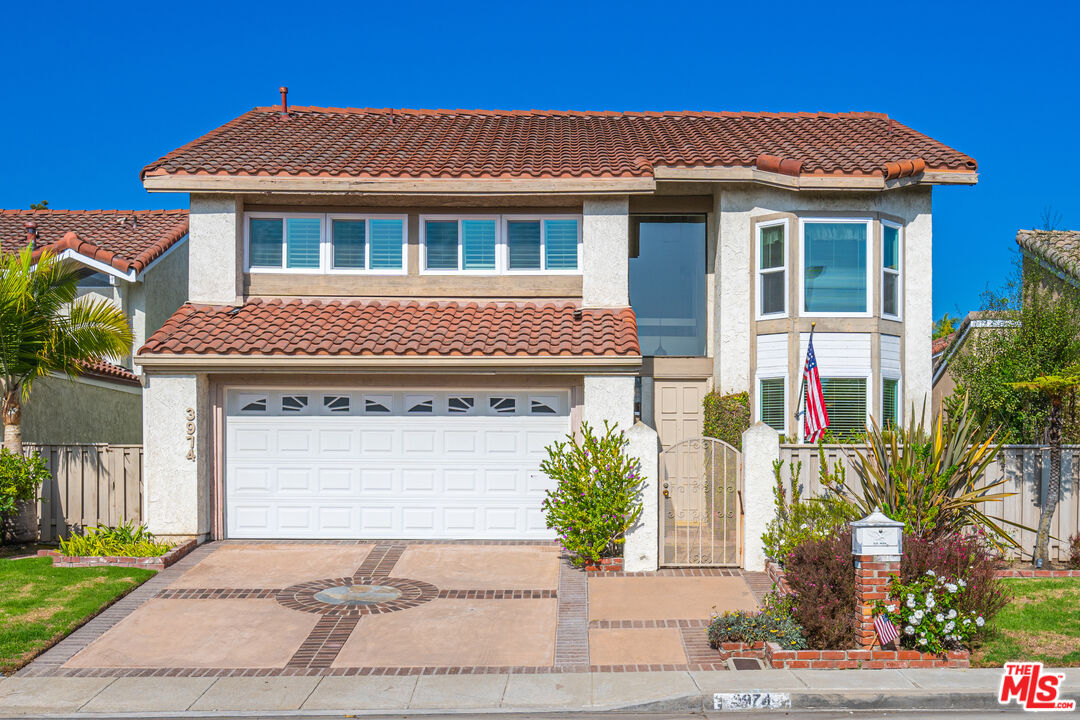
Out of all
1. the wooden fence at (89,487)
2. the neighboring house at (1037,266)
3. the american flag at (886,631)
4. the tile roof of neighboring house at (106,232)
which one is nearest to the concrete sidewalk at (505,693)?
the american flag at (886,631)

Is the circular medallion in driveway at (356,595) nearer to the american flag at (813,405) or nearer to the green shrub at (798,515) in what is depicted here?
the green shrub at (798,515)

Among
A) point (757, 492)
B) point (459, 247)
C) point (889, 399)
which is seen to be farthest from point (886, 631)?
point (459, 247)

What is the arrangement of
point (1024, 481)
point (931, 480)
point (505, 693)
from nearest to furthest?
point (505, 693)
point (931, 480)
point (1024, 481)

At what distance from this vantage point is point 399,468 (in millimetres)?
14781

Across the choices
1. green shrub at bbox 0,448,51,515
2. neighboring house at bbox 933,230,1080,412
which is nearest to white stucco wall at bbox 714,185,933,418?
neighboring house at bbox 933,230,1080,412

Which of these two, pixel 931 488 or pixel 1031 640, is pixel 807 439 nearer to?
pixel 931 488

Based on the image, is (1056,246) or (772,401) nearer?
(772,401)

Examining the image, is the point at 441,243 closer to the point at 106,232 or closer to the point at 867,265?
the point at 867,265

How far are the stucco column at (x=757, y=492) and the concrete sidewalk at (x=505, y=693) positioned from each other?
12.3 feet

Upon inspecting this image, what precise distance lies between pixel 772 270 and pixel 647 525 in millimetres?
5794

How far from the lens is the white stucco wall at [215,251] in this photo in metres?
15.9

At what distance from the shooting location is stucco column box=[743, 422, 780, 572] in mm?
12695

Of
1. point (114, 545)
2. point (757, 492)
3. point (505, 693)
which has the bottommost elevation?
point (505, 693)

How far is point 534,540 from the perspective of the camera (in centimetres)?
1470
